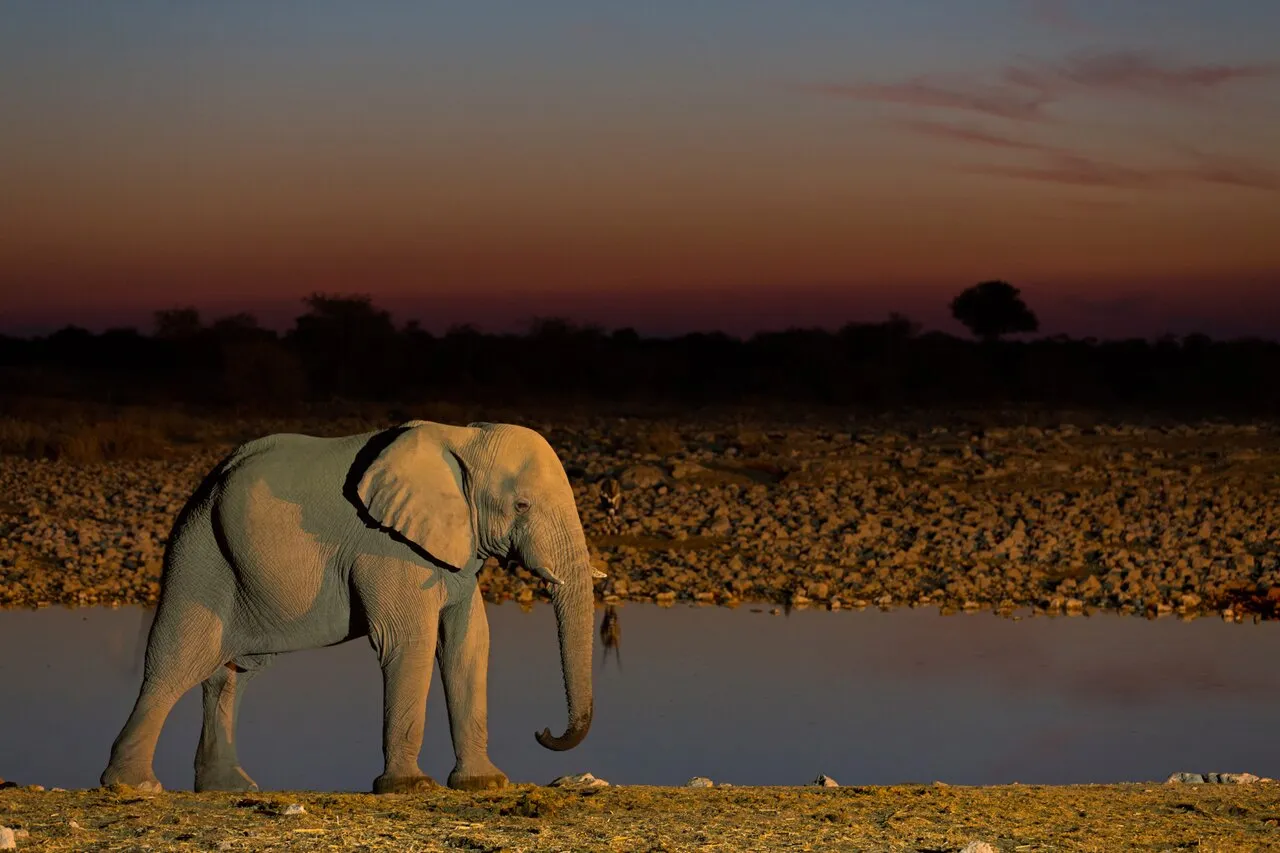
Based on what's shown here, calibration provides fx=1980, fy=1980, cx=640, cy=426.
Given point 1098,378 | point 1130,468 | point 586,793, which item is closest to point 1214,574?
point 1130,468

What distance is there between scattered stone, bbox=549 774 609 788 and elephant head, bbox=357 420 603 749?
178 mm

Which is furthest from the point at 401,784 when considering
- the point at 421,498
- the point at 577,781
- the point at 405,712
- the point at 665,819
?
the point at 665,819

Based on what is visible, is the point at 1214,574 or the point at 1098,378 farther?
the point at 1098,378

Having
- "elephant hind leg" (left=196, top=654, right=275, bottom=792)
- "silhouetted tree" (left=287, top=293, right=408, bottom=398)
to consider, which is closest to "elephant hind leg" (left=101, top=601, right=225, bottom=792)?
"elephant hind leg" (left=196, top=654, right=275, bottom=792)

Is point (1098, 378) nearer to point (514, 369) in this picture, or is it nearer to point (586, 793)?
point (514, 369)

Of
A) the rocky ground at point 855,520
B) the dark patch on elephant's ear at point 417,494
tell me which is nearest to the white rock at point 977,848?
the dark patch on elephant's ear at point 417,494

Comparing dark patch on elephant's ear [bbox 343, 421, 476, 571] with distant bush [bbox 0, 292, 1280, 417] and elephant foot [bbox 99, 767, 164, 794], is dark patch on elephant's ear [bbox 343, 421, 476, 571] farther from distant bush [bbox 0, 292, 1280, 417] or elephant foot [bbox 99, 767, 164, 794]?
distant bush [bbox 0, 292, 1280, 417]

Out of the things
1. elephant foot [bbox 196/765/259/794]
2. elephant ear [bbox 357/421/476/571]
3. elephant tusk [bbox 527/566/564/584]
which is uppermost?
elephant ear [bbox 357/421/476/571]

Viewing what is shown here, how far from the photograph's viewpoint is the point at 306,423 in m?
35.8

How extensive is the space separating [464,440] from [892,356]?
4987 centimetres

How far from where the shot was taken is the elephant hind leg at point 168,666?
8.27 m

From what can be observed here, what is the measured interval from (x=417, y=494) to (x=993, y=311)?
5936 cm

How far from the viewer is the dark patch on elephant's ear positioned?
8078 mm

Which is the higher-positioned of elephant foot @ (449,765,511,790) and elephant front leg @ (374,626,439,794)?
elephant front leg @ (374,626,439,794)
